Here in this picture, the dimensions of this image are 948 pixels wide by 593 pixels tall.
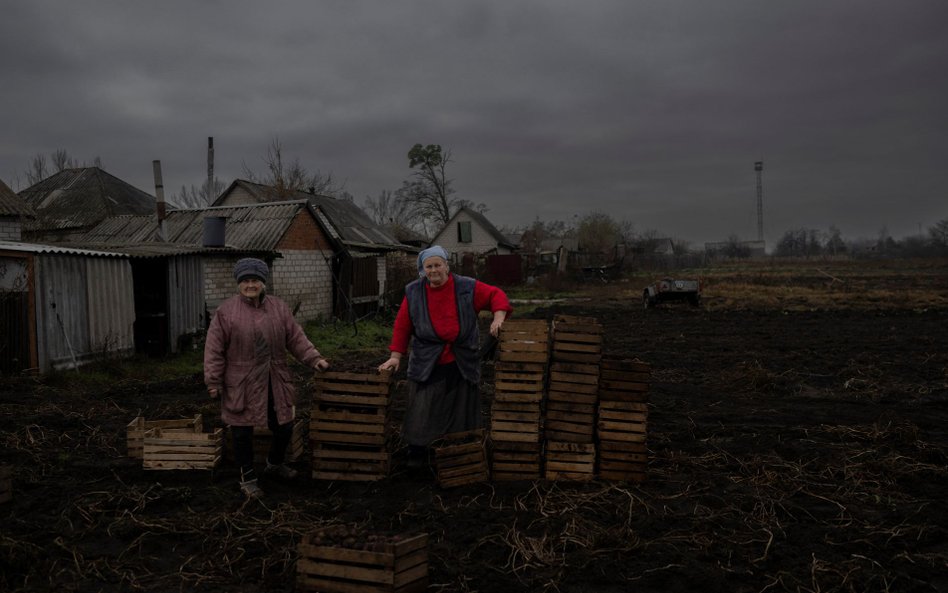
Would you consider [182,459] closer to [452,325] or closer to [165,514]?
[165,514]

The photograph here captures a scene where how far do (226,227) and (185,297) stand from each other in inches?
215

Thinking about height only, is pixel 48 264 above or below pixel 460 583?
above

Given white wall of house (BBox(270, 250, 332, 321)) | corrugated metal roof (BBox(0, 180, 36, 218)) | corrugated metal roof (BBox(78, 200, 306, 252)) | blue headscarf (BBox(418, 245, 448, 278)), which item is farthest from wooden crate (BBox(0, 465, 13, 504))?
corrugated metal roof (BBox(0, 180, 36, 218))

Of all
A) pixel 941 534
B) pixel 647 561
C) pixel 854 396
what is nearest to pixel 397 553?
pixel 647 561

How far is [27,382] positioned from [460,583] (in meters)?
8.66

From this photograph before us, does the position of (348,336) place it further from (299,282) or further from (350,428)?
(350,428)

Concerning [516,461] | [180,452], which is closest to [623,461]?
[516,461]

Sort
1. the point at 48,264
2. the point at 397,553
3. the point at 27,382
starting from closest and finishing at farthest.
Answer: the point at 397,553
the point at 27,382
the point at 48,264

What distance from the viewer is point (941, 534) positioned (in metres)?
4.17

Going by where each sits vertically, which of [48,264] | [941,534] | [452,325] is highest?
[48,264]

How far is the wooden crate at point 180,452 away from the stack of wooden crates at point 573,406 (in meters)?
2.94

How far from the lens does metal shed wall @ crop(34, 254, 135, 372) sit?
385 inches

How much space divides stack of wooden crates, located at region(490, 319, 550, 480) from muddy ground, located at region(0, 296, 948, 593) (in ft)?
0.69

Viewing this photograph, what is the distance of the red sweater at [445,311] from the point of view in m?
5.17
